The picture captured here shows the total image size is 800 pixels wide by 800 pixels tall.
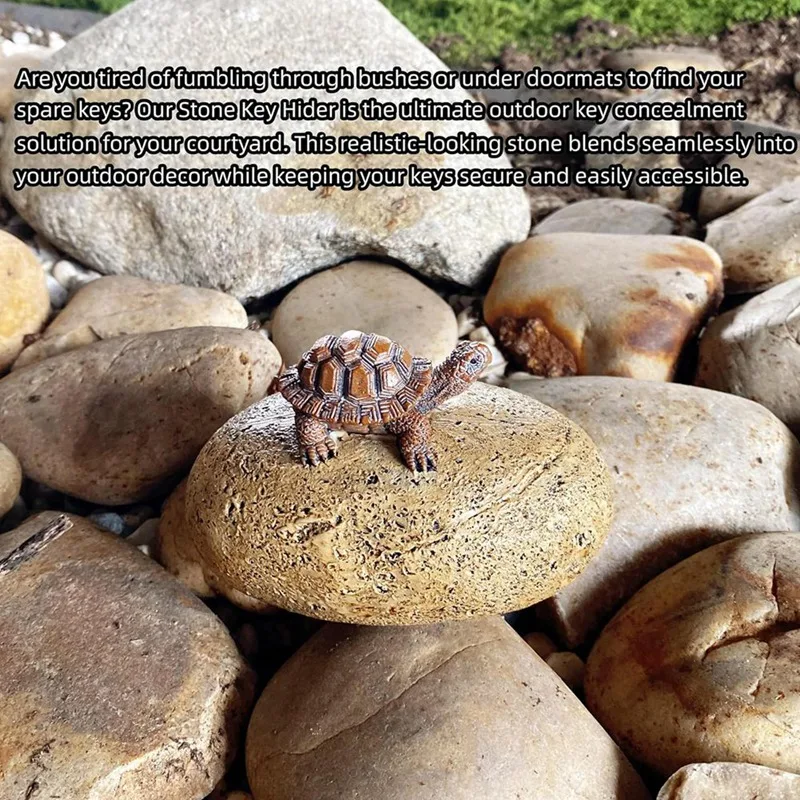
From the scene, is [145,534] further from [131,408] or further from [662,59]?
[662,59]

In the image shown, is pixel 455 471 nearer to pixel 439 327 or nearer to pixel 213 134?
pixel 439 327

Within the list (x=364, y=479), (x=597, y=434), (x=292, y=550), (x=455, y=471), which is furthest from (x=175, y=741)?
(x=597, y=434)

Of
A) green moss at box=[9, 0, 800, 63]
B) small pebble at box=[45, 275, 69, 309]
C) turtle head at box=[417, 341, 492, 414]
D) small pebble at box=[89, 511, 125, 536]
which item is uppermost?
green moss at box=[9, 0, 800, 63]

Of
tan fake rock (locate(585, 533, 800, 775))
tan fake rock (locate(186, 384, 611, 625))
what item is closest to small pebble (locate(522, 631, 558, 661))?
tan fake rock (locate(585, 533, 800, 775))

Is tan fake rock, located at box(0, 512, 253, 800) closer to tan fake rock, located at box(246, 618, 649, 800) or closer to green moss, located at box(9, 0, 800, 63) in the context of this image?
tan fake rock, located at box(246, 618, 649, 800)

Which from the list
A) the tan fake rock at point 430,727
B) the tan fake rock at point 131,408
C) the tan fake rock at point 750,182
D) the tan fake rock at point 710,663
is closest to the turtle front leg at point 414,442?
the tan fake rock at point 430,727

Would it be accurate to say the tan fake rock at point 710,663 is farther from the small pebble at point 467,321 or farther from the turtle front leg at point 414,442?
the small pebble at point 467,321
